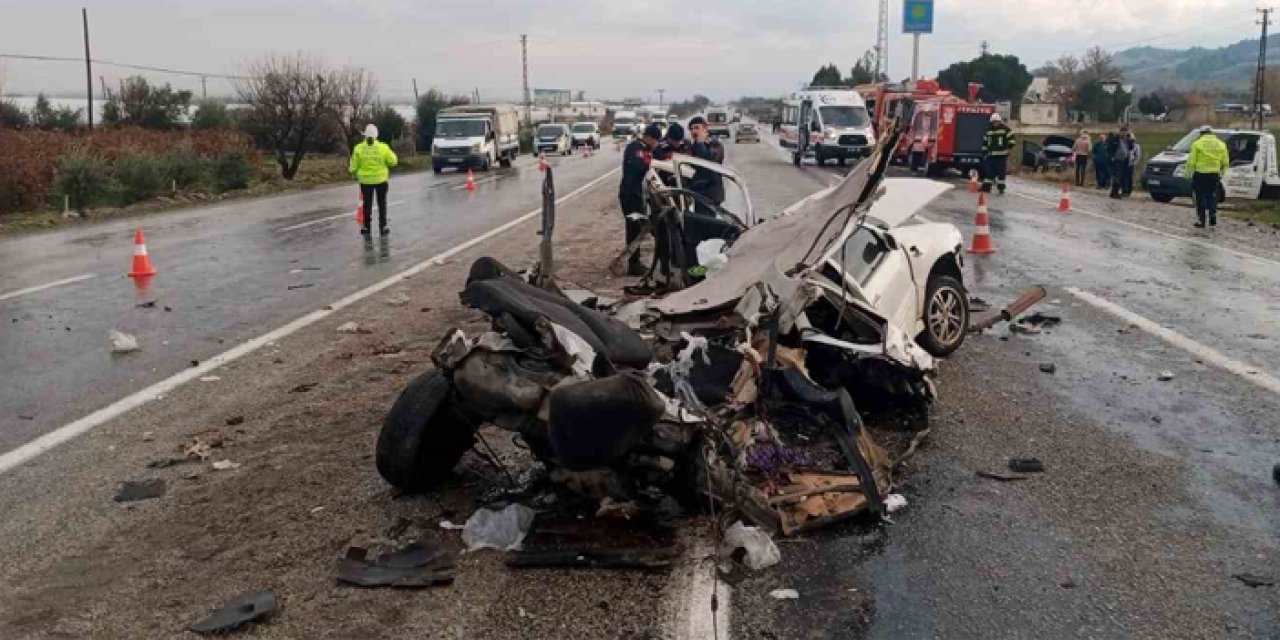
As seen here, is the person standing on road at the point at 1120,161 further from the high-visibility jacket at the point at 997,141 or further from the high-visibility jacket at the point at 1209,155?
the high-visibility jacket at the point at 1209,155

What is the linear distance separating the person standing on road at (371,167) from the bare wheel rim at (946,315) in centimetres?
965

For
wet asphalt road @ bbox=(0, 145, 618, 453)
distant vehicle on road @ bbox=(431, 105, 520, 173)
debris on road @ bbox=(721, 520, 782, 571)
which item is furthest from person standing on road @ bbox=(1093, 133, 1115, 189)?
debris on road @ bbox=(721, 520, 782, 571)

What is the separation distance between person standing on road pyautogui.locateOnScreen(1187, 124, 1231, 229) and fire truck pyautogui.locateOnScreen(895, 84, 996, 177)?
41.1ft

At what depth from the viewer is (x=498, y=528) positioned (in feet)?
14.4

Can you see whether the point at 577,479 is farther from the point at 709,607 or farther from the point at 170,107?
the point at 170,107

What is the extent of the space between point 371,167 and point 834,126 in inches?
919

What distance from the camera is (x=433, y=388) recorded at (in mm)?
4848

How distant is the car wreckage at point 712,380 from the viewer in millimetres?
4113

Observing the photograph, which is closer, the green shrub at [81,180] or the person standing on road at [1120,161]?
the green shrub at [81,180]

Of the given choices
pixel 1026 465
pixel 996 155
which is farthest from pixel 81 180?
pixel 1026 465

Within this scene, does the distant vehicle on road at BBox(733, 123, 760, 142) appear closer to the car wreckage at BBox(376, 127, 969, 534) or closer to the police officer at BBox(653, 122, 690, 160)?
the police officer at BBox(653, 122, 690, 160)

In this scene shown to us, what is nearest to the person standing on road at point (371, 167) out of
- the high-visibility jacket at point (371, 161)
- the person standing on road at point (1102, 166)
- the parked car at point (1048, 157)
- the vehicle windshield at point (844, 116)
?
the high-visibility jacket at point (371, 161)

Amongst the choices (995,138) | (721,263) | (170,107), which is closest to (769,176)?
(995,138)

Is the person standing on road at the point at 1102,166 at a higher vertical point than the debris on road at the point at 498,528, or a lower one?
higher
